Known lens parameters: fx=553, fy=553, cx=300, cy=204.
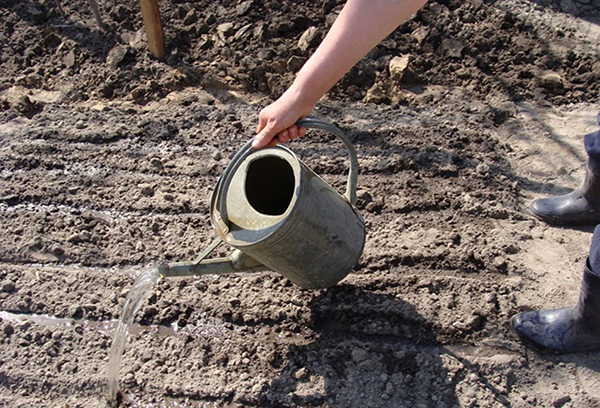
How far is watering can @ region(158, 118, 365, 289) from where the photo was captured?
213 centimetres

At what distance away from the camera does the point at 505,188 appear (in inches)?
129

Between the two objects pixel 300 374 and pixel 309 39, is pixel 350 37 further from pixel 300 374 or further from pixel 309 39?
pixel 309 39

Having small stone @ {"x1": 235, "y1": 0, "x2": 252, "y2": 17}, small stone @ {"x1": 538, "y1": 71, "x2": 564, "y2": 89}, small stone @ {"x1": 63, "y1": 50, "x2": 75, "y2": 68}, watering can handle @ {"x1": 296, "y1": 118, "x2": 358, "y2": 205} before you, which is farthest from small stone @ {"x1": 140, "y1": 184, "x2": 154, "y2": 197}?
small stone @ {"x1": 538, "y1": 71, "x2": 564, "y2": 89}

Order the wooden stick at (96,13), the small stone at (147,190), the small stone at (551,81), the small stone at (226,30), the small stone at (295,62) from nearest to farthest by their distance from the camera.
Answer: the small stone at (147,190) < the small stone at (551,81) < the small stone at (295,62) < the small stone at (226,30) < the wooden stick at (96,13)

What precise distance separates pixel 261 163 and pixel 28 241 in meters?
1.69

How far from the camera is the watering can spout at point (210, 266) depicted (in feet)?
7.73

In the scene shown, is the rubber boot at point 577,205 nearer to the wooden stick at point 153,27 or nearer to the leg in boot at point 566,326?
the leg in boot at point 566,326

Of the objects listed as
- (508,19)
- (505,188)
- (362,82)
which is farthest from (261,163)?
(508,19)

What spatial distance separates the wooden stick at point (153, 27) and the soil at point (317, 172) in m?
0.11

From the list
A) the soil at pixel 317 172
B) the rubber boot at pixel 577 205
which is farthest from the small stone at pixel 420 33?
the rubber boot at pixel 577 205

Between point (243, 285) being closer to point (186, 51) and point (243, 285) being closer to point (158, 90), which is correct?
point (158, 90)

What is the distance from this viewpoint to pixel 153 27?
438 cm

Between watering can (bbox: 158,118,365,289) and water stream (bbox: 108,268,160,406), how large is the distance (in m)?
0.44

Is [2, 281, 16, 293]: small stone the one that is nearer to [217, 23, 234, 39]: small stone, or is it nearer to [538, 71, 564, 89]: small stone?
[217, 23, 234, 39]: small stone
